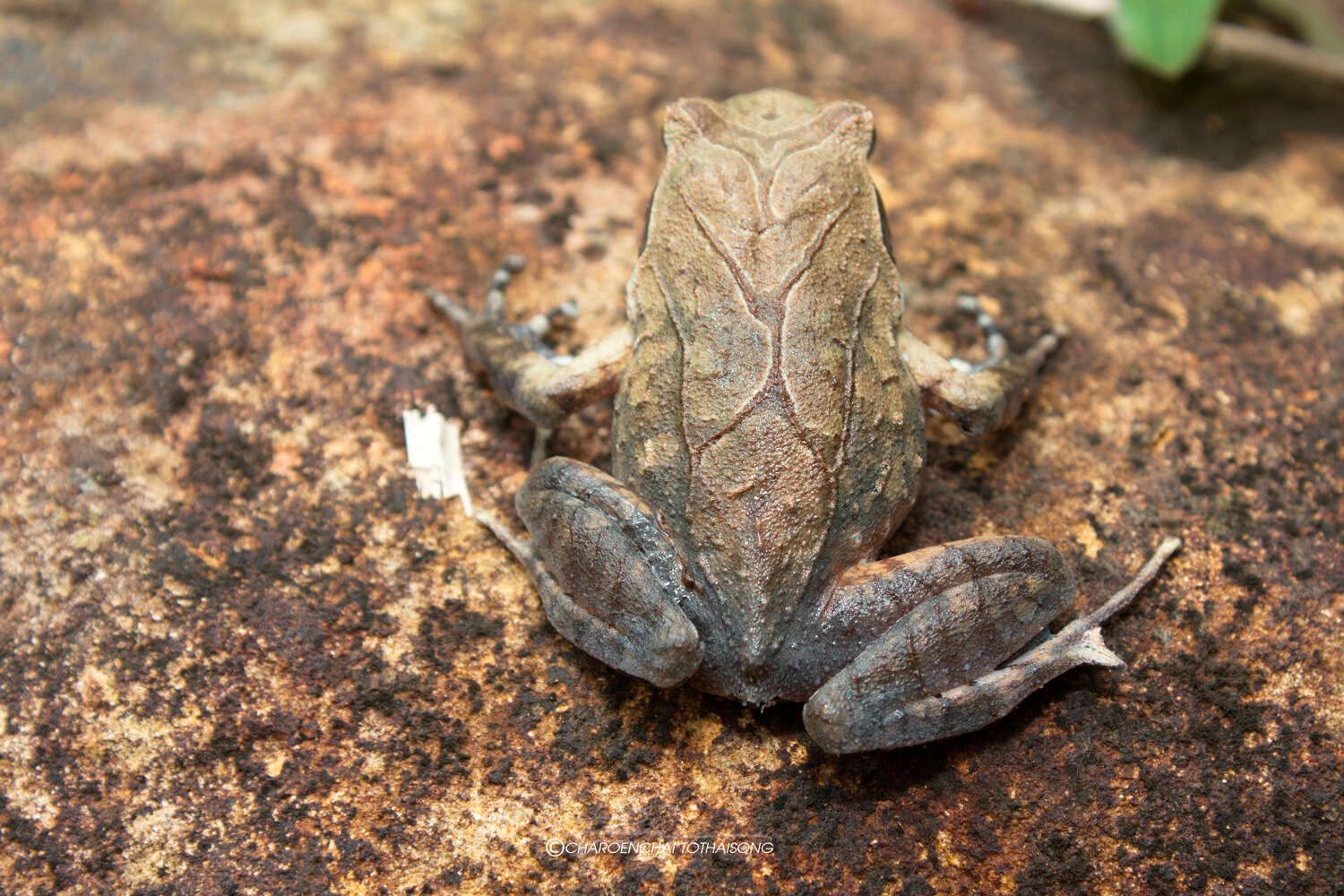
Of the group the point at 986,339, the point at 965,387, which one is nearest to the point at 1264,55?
the point at 986,339

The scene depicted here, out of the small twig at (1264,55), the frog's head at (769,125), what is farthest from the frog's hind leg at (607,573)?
the small twig at (1264,55)

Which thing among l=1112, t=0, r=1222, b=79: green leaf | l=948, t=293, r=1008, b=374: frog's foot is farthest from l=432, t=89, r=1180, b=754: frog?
l=1112, t=0, r=1222, b=79: green leaf

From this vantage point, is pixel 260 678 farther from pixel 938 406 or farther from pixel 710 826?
pixel 938 406

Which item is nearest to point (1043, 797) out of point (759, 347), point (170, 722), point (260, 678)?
point (759, 347)

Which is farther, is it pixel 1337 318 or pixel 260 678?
pixel 1337 318

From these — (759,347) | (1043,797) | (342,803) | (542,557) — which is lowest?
(342,803)

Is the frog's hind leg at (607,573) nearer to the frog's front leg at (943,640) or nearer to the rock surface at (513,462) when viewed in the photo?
the rock surface at (513,462)

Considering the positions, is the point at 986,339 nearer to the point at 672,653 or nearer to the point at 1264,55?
the point at 672,653
